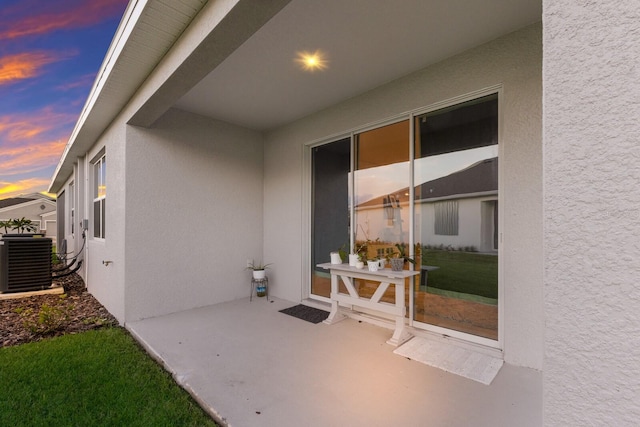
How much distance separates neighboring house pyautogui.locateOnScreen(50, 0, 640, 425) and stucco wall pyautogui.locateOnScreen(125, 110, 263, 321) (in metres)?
0.02

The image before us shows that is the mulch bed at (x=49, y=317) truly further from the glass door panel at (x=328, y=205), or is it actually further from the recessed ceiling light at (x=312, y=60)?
the recessed ceiling light at (x=312, y=60)

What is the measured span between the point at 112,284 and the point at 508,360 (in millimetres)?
5166

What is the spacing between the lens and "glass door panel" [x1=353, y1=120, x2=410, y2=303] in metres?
3.76

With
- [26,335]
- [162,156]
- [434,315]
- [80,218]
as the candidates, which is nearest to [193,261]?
[162,156]

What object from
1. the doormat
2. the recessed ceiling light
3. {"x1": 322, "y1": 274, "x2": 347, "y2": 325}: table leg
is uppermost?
the recessed ceiling light

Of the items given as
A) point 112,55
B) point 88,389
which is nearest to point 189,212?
point 112,55

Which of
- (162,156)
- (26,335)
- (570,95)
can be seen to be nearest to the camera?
(570,95)

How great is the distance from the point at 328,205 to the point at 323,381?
272 centimetres

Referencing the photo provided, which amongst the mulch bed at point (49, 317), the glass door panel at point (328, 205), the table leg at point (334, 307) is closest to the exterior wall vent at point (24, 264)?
the mulch bed at point (49, 317)

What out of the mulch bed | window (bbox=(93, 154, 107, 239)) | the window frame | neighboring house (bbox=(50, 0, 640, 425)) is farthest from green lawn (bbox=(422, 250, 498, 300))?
window (bbox=(93, 154, 107, 239))

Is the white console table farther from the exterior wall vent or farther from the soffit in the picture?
the exterior wall vent

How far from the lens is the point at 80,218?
715 cm

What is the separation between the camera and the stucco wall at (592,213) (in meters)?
0.67

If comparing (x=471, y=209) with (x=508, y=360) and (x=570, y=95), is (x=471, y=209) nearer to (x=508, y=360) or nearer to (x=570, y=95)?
(x=508, y=360)
